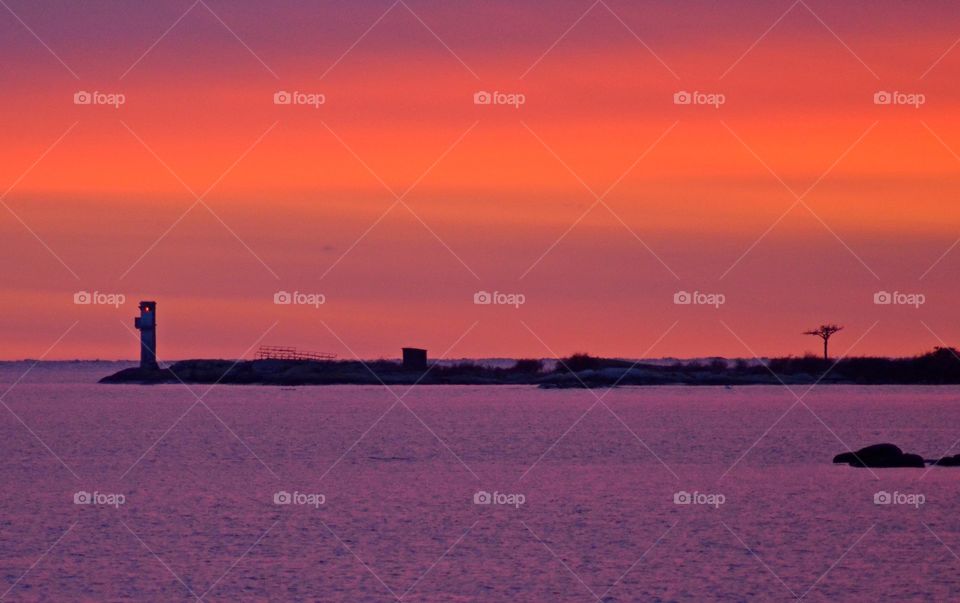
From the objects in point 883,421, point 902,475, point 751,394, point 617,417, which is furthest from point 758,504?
point 751,394

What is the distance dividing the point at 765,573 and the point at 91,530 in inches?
759

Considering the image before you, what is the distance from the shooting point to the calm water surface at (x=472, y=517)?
3266 cm

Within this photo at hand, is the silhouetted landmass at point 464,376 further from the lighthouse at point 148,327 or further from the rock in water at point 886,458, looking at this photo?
the rock in water at point 886,458

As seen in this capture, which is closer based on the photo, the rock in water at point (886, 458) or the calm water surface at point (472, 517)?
the calm water surface at point (472, 517)

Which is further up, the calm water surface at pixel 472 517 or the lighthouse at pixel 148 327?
the lighthouse at pixel 148 327

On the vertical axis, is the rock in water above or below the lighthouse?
below

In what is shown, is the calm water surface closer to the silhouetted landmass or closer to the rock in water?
the rock in water

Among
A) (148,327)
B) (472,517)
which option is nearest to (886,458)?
(472,517)

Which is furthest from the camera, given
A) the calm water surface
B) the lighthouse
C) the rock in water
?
the lighthouse

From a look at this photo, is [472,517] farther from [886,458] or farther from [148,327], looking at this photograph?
[148,327]

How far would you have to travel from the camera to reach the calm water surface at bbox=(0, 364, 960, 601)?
1286 inches

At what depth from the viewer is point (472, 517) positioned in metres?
43.6

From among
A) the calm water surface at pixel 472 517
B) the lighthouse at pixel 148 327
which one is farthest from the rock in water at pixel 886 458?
the lighthouse at pixel 148 327

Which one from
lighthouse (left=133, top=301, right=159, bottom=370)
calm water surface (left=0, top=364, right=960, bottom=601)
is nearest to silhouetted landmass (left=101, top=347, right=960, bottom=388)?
lighthouse (left=133, top=301, right=159, bottom=370)
